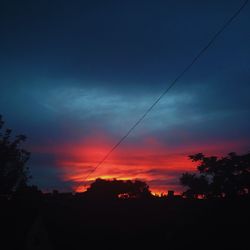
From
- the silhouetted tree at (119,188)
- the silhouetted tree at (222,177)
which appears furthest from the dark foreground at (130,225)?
the silhouetted tree at (119,188)

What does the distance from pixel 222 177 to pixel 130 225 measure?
10.6 m

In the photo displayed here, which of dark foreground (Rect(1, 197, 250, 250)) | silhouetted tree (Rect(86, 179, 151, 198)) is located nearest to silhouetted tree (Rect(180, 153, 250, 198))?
dark foreground (Rect(1, 197, 250, 250))

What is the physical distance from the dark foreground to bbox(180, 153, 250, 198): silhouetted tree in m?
6.50

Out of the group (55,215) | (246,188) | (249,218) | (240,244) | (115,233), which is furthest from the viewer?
(246,188)

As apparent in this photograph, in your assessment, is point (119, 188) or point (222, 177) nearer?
point (222, 177)

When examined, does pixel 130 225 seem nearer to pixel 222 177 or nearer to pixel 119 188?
pixel 222 177

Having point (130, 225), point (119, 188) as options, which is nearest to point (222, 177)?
point (130, 225)

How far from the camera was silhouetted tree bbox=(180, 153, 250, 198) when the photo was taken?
107ft

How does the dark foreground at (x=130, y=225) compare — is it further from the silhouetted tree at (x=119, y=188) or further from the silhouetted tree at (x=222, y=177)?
the silhouetted tree at (x=119, y=188)

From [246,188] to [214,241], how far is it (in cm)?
1050

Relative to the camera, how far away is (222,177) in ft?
111

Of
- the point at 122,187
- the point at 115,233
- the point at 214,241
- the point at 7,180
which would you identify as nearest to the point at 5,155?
the point at 7,180

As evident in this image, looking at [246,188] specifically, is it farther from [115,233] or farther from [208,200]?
[115,233]

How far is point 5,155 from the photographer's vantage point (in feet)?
178
